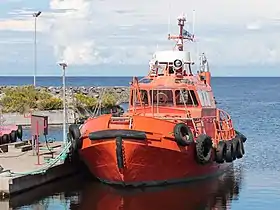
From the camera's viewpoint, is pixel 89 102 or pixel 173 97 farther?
pixel 89 102

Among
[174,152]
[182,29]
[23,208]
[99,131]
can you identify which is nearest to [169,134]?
[174,152]

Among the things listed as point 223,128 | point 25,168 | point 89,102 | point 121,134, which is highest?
point 89,102

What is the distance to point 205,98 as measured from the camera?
25.6 m

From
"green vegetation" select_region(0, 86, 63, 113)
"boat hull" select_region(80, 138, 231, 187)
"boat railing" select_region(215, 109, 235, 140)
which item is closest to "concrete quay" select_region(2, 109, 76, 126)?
"green vegetation" select_region(0, 86, 63, 113)

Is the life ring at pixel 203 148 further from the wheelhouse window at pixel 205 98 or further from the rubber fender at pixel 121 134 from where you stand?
the wheelhouse window at pixel 205 98

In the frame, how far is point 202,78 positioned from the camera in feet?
90.4

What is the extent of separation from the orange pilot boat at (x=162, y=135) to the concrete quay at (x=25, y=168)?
1223 mm

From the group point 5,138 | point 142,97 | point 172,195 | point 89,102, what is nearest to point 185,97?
point 142,97

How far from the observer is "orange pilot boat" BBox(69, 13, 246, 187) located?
21.7 metres

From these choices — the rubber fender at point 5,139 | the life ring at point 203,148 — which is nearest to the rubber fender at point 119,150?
the life ring at point 203,148

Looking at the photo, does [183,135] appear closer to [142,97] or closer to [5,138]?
[142,97]

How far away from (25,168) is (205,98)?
7.32m

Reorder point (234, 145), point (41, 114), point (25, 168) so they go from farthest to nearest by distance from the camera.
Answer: point (41, 114), point (234, 145), point (25, 168)

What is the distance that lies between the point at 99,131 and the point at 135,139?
4.19 feet
